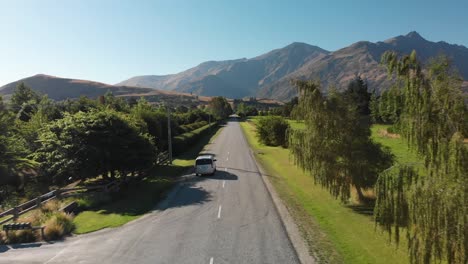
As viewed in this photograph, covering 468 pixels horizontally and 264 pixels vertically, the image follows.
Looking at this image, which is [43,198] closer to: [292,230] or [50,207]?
[50,207]

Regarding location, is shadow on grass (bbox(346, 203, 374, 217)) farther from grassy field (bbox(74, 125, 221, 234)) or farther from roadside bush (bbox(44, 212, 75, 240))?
roadside bush (bbox(44, 212, 75, 240))

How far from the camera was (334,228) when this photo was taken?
16.8 metres

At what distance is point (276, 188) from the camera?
26438 mm

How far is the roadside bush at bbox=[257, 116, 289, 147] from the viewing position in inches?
2375

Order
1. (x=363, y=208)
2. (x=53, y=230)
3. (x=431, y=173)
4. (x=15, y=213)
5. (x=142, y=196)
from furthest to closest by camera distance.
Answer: (x=142, y=196) → (x=363, y=208) → (x=15, y=213) → (x=53, y=230) → (x=431, y=173)

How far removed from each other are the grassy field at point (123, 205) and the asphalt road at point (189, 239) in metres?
1.05

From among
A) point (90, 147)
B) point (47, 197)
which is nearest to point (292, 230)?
point (47, 197)

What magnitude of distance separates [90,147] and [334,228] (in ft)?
59.6

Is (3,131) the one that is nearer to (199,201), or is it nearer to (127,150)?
(127,150)

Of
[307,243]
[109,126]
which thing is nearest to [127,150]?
[109,126]

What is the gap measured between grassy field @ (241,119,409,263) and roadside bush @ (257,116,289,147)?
3180 cm

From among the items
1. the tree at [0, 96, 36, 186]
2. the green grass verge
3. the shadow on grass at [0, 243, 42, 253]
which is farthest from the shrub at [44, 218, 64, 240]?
the tree at [0, 96, 36, 186]

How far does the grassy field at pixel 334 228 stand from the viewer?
1317cm

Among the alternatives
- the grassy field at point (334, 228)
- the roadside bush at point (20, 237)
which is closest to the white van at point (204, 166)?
the grassy field at point (334, 228)
